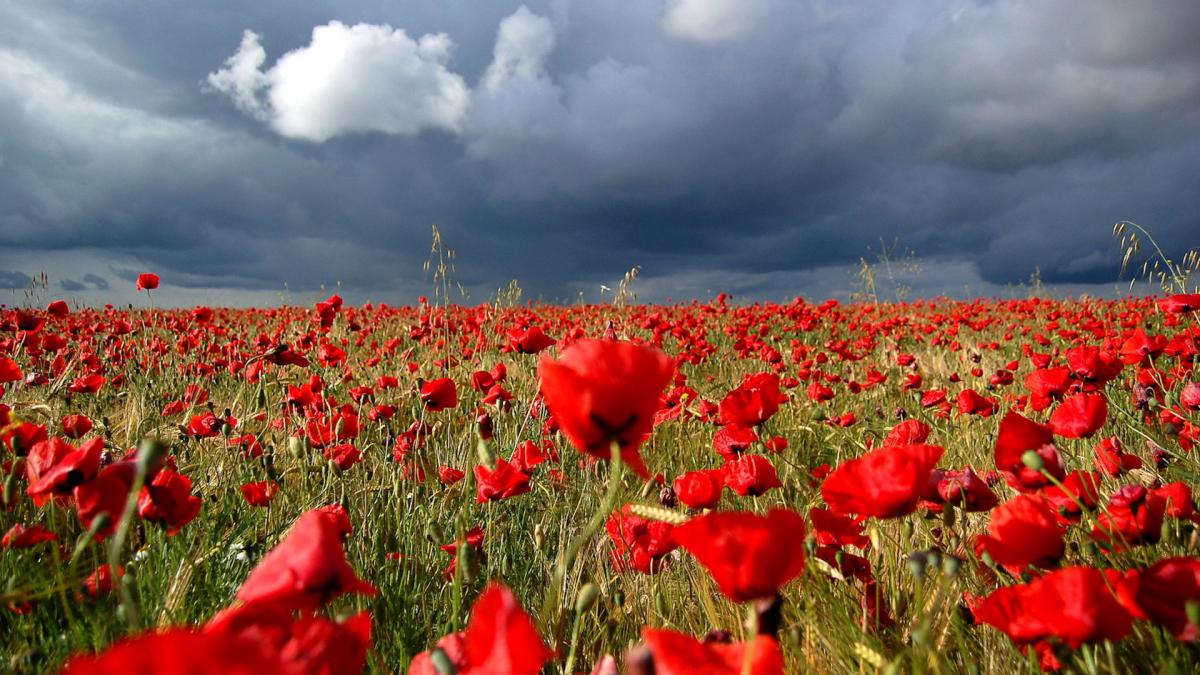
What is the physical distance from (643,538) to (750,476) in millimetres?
299

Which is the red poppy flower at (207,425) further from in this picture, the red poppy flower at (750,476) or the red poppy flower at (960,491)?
the red poppy flower at (960,491)

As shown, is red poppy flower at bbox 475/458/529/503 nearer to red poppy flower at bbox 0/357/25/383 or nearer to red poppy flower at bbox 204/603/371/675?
red poppy flower at bbox 204/603/371/675

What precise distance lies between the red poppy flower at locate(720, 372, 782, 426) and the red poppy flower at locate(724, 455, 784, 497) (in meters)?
0.27

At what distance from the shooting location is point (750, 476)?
5.41ft

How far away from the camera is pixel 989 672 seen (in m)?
1.38

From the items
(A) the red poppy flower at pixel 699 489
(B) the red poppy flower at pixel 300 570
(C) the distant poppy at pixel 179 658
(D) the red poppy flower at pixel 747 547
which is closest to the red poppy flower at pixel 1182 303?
(A) the red poppy flower at pixel 699 489

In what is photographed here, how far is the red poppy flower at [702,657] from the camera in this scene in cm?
72

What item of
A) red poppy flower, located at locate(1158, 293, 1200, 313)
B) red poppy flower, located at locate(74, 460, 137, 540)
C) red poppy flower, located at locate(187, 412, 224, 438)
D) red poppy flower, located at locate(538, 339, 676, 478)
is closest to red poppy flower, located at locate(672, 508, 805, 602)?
red poppy flower, located at locate(538, 339, 676, 478)

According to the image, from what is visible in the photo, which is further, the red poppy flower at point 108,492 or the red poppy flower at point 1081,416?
the red poppy flower at point 1081,416

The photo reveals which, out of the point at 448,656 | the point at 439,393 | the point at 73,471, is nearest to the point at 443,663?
the point at 448,656

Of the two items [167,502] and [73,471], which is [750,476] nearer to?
[167,502]

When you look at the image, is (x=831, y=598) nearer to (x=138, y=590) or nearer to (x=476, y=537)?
(x=476, y=537)

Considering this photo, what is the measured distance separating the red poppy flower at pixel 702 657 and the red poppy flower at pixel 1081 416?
1.35 metres

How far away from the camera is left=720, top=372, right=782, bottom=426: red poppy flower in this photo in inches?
76.7
